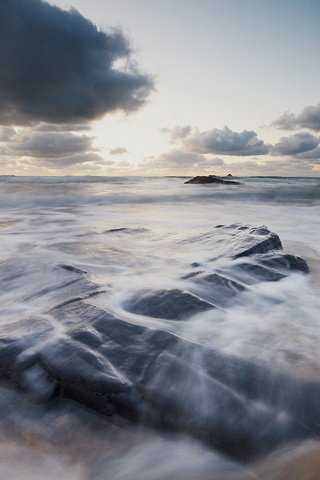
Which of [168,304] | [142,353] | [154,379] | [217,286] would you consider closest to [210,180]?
[217,286]

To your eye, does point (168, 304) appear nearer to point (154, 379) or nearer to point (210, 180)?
point (154, 379)

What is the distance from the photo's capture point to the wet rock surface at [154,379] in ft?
5.56

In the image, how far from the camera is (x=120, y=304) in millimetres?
2807

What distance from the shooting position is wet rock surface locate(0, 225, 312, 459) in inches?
66.7

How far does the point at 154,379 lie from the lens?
1.88m

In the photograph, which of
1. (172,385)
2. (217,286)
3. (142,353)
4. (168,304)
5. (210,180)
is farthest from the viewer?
(210,180)

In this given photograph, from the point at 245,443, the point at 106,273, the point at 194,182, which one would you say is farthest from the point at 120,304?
the point at 194,182

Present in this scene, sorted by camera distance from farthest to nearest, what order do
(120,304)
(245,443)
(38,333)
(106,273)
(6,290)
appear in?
1. (106,273)
2. (6,290)
3. (120,304)
4. (38,333)
5. (245,443)

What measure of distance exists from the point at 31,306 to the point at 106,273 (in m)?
1.01

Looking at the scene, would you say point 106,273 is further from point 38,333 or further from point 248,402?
point 248,402

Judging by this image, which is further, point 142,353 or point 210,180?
point 210,180

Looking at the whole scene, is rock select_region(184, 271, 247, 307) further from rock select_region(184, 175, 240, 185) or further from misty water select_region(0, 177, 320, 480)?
rock select_region(184, 175, 240, 185)

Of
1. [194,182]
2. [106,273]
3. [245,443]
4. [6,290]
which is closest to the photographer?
[245,443]

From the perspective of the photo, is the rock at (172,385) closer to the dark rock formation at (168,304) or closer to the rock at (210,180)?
the dark rock formation at (168,304)
